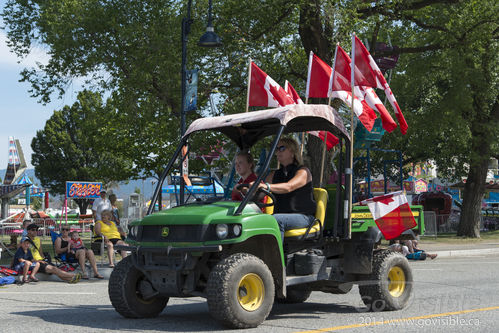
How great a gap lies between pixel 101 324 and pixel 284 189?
2.42 meters

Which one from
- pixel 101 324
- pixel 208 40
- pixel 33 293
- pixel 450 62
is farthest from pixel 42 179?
pixel 101 324

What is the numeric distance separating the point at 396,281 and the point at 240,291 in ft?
8.59

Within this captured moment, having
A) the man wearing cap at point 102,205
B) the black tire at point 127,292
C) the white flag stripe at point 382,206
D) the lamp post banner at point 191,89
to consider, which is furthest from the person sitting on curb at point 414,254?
the black tire at point 127,292

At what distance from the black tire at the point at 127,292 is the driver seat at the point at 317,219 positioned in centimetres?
160

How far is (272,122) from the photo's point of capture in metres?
8.39

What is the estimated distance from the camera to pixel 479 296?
10.1 meters

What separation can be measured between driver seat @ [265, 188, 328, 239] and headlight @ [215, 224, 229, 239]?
35.8 inches

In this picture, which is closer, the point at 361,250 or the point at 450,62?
the point at 361,250

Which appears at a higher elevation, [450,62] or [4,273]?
[450,62]

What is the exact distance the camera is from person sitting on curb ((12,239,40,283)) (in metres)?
13.7

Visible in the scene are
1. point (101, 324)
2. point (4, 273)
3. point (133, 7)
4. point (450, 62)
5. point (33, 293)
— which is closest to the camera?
point (101, 324)

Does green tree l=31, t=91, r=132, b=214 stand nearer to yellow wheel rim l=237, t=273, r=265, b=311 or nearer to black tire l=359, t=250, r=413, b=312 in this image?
black tire l=359, t=250, r=413, b=312

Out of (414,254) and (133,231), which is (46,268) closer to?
(133,231)

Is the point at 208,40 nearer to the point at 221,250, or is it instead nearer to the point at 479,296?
the point at 479,296
